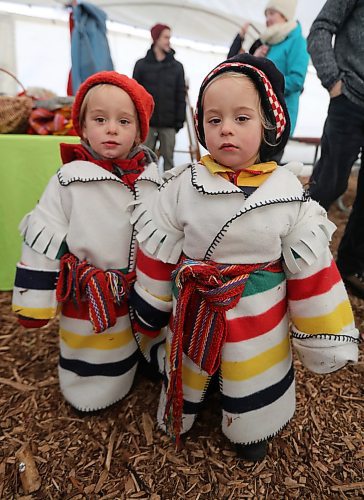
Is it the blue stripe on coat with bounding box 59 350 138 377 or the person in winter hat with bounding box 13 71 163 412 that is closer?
the person in winter hat with bounding box 13 71 163 412

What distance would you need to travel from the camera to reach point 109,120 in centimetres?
93

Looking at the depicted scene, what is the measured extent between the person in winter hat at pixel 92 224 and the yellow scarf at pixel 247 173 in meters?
0.23

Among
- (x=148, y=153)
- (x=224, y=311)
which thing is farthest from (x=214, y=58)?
(x=224, y=311)

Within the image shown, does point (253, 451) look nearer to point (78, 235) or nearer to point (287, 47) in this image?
point (78, 235)

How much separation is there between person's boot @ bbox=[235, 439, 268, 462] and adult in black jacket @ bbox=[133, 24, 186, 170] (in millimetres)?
2621

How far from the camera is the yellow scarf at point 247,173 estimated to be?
2.58ft

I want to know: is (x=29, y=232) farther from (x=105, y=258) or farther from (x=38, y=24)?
(x=38, y=24)

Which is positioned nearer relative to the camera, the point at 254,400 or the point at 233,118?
the point at 233,118

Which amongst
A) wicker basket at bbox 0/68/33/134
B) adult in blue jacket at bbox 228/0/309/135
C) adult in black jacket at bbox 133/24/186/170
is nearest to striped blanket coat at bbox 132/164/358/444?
wicker basket at bbox 0/68/33/134

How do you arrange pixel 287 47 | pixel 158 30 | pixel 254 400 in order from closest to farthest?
pixel 254 400, pixel 287 47, pixel 158 30

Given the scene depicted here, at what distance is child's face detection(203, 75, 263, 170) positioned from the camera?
73 cm

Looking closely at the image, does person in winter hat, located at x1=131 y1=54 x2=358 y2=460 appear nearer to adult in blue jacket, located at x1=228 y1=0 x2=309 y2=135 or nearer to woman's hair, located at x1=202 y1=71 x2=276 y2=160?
woman's hair, located at x1=202 y1=71 x2=276 y2=160

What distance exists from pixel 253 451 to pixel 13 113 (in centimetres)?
150

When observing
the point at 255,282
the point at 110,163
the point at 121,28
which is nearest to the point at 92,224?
the point at 110,163
